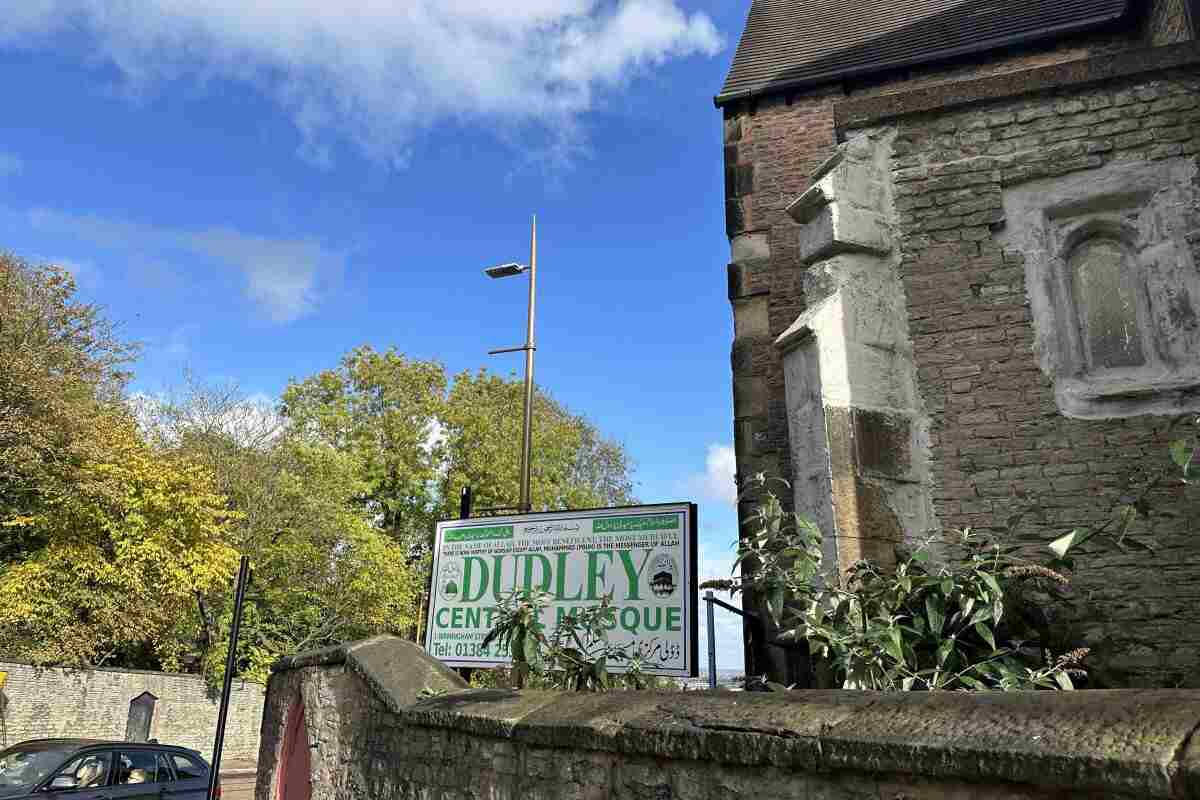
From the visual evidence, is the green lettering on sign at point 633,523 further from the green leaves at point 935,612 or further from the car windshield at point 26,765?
the car windshield at point 26,765

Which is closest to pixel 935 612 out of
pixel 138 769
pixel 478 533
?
pixel 478 533

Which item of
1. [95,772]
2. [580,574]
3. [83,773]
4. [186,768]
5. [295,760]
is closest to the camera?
[295,760]

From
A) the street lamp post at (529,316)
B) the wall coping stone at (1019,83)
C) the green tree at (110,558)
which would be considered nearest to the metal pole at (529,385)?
the street lamp post at (529,316)

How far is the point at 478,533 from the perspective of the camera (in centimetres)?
853

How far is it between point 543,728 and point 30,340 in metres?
21.0

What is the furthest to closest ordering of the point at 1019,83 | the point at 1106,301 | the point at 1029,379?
the point at 1019,83 → the point at 1106,301 → the point at 1029,379

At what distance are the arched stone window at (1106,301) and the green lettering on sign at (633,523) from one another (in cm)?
333

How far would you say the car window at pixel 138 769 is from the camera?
29.2 ft

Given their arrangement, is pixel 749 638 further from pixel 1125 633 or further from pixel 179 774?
pixel 179 774

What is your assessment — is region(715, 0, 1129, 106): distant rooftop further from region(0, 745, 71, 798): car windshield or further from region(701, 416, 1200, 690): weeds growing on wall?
region(0, 745, 71, 798): car windshield

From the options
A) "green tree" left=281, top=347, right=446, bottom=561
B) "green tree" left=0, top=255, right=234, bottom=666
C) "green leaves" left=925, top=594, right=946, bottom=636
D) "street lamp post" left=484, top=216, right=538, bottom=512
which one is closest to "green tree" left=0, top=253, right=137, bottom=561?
"green tree" left=0, top=255, right=234, bottom=666

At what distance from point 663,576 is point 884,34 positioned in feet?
26.9

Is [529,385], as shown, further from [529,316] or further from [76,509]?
[76,509]

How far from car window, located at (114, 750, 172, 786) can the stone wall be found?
11.3 meters
